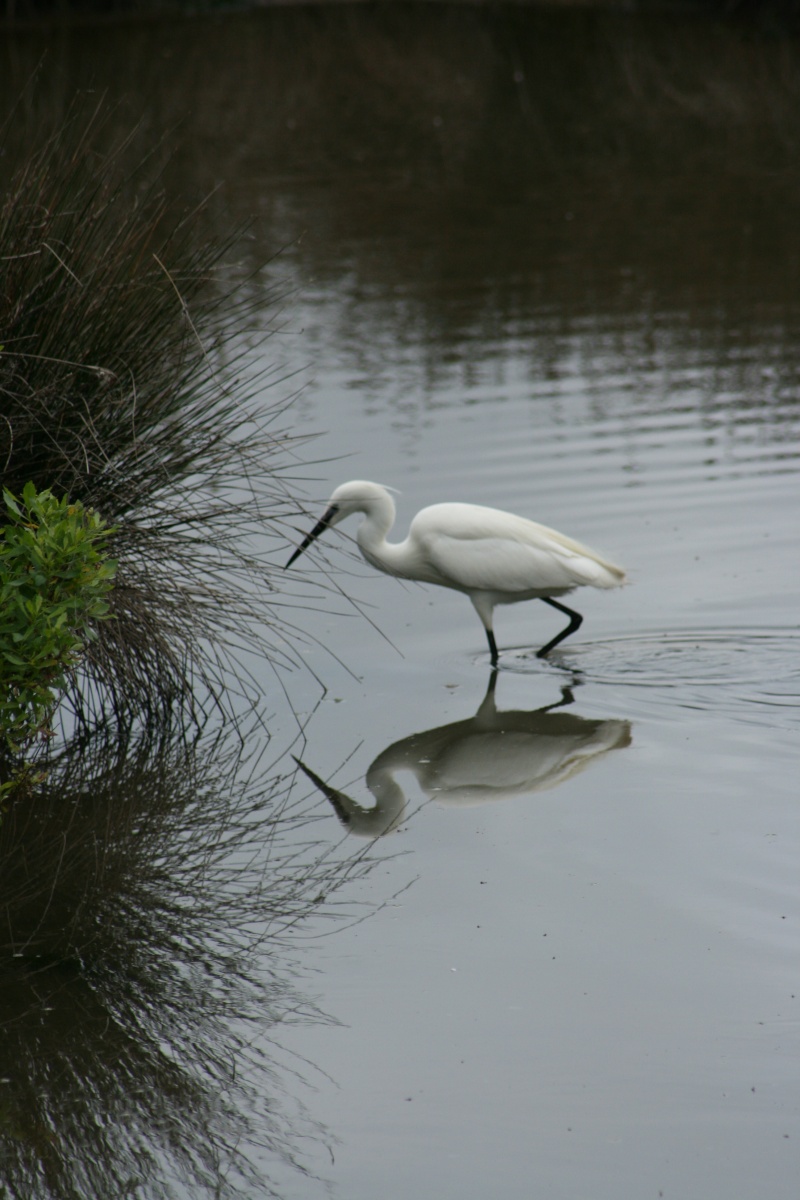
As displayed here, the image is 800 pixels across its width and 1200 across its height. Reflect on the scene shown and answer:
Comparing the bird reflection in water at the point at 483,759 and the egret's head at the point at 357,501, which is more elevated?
the egret's head at the point at 357,501

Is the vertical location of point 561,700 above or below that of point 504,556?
below

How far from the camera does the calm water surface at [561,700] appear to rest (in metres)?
3.30

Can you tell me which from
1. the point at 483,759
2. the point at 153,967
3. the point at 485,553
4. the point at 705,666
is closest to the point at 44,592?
the point at 153,967

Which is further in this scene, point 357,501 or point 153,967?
point 357,501

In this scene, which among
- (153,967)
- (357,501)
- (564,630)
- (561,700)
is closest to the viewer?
(153,967)

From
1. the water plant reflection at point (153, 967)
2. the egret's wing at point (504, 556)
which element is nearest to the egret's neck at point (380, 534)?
the egret's wing at point (504, 556)

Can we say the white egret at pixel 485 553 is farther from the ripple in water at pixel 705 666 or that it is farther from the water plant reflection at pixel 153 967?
the water plant reflection at pixel 153 967

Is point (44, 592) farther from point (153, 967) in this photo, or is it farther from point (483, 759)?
point (483, 759)

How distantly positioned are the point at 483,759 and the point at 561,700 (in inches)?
26.3

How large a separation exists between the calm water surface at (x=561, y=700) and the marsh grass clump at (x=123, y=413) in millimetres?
364

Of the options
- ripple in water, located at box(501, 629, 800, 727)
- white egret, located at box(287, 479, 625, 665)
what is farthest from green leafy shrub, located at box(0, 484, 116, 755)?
ripple in water, located at box(501, 629, 800, 727)

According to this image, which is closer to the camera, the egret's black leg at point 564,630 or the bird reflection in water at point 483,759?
the bird reflection in water at point 483,759

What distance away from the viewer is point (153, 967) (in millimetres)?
3918

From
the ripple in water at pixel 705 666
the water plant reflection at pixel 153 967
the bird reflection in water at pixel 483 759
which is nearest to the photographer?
the water plant reflection at pixel 153 967
